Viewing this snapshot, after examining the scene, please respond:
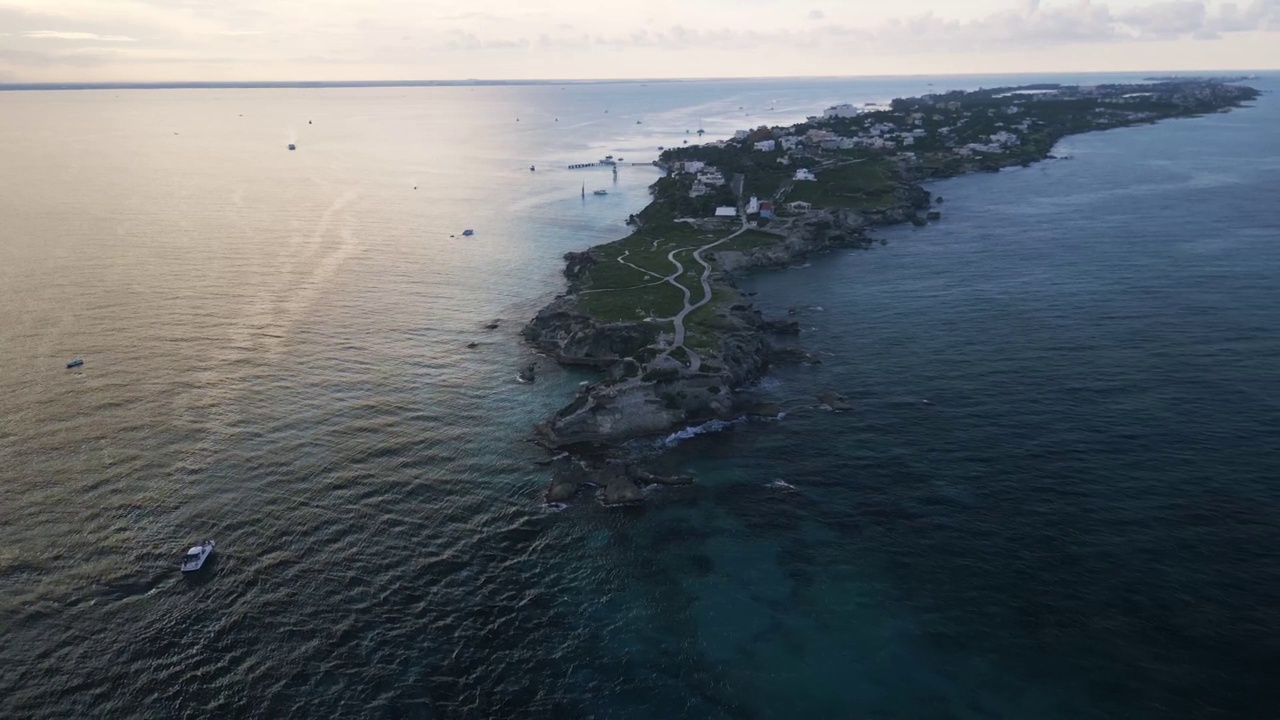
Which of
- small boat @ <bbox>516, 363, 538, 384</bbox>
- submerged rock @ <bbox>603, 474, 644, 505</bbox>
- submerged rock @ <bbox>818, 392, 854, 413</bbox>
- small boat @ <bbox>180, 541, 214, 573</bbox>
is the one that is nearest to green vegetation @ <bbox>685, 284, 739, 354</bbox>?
submerged rock @ <bbox>818, 392, 854, 413</bbox>

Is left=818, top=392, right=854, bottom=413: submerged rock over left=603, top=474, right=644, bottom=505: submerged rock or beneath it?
over

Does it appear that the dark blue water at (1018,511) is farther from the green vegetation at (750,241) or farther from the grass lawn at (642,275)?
the green vegetation at (750,241)

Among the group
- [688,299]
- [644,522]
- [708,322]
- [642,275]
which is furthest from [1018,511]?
[642,275]

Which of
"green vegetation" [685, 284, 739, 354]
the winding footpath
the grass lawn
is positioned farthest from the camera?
the grass lawn

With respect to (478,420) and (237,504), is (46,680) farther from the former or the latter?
(478,420)

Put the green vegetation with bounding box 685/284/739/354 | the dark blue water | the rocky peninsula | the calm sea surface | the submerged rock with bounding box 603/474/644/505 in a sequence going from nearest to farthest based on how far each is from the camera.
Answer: the dark blue water, the calm sea surface, the submerged rock with bounding box 603/474/644/505, the rocky peninsula, the green vegetation with bounding box 685/284/739/354

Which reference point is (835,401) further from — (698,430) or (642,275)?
(642,275)

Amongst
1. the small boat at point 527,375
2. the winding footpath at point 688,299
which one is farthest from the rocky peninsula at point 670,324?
the small boat at point 527,375

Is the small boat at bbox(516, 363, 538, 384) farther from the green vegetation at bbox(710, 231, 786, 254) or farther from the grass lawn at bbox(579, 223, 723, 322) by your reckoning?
the green vegetation at bbox(710, 231, 786, 254)
